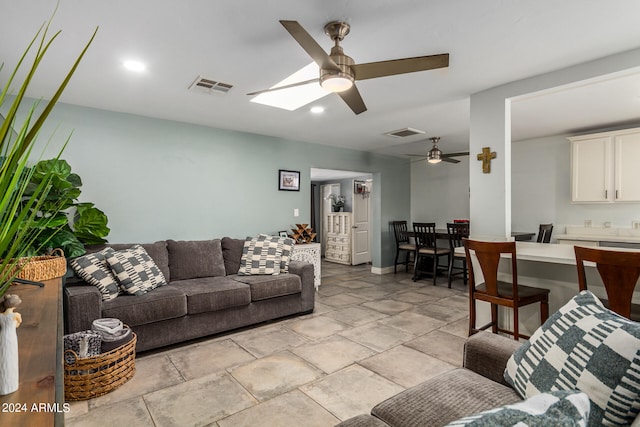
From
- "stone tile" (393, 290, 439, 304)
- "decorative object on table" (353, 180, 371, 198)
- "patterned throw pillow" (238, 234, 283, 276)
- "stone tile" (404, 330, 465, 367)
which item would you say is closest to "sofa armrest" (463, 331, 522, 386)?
"stone tile" (404, 330, 465, 367)

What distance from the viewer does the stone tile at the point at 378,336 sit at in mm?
3020

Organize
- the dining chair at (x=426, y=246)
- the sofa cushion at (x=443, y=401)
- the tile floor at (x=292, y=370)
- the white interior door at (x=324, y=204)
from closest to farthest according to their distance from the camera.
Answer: the sofa cushion at (x=443, y=401)
the tile floor at (x=292, y=370)
the dining chair at (x=426, y=246)
the white interior door at (x=324, y=204)

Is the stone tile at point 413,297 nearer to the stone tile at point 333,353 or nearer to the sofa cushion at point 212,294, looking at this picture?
the stone tile at point 333,353

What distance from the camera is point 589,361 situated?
0.98 meters

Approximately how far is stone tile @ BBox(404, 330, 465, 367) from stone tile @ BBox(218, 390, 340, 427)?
1.22 m

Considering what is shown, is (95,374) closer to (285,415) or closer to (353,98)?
(285,415)

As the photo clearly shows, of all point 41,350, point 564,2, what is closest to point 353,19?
point 564,2

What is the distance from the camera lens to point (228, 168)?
176 inches

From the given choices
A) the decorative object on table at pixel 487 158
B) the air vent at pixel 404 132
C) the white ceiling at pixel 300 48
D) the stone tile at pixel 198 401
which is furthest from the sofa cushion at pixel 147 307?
the air vent at pixel 404 132

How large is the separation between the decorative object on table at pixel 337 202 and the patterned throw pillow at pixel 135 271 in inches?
204

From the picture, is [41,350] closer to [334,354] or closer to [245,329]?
[334,354]

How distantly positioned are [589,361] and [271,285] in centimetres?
289

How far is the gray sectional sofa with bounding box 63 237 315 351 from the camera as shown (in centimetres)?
271

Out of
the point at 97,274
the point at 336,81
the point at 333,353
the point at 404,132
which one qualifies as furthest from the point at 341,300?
the point at 336,81
